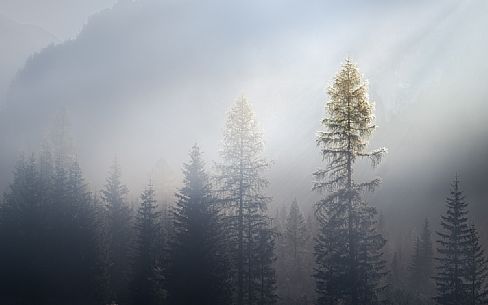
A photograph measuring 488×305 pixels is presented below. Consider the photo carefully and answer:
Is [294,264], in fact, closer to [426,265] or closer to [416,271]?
[416,271]

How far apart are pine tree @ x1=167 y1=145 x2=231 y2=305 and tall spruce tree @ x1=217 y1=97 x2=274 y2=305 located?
4.00ft

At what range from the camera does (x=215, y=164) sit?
110ft

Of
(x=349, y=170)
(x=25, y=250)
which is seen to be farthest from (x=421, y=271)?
(x=349, y=170)

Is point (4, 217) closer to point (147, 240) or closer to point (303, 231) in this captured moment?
point (147, 240)

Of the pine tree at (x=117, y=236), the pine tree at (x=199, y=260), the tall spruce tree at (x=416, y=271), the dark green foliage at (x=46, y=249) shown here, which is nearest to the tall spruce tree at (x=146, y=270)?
the dark green foliage at (x=46, y=249)

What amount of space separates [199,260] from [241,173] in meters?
5.68

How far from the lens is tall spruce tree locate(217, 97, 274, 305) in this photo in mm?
33156

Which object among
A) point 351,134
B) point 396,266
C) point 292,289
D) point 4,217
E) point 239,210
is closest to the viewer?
point 351,134

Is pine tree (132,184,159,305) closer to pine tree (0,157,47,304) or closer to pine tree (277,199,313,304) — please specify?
pine tree (0,157,47,304)

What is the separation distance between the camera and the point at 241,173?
3306cm

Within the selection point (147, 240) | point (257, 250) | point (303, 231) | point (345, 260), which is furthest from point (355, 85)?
point (303, 231)

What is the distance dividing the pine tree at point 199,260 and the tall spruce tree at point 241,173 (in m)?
1.22

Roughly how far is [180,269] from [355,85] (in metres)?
14.3

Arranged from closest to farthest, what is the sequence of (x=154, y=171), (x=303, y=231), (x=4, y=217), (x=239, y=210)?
(x=239, y=210)
(x=4, y=217)
(x=154, y=171)
(x=303, y=231)
